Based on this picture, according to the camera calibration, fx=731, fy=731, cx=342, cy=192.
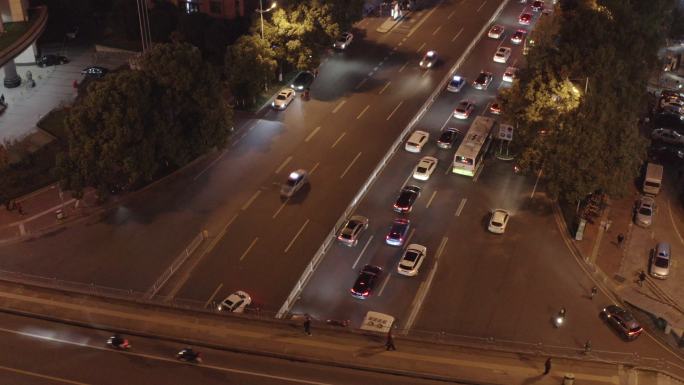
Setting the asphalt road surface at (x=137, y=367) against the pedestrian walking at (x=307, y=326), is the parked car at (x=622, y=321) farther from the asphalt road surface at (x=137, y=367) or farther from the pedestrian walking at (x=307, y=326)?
the pedestrian walking at (x=307, y=326)

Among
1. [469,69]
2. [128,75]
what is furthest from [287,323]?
[469,69]

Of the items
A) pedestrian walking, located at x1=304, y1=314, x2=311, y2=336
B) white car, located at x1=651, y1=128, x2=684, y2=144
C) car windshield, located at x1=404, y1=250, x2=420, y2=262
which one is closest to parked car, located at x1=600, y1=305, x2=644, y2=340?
car windshield, located at x1=404, y1=250, x2=420, y2=262

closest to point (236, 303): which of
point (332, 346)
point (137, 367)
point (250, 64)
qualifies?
point (137, 367)

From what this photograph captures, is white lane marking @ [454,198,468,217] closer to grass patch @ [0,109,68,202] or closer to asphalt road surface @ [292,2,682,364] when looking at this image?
asphalt road surface @ [292,2,682,364]

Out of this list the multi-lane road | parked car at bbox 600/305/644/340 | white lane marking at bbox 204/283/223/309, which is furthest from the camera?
the multi-lane road

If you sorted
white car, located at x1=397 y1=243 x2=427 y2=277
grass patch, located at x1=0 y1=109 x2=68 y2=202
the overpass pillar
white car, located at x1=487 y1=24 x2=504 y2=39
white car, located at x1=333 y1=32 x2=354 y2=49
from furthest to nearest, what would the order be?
white car, located at x1=487 y1=24 x2=504 y2=39, white car, located at x1=333 y1=32 x2=354 y2=49, the overpass pillar, grass patch, located at x1=0 y1=109 x2=68 y2=202, white car, located at x1=397 y1=243 x2=427 y2=277

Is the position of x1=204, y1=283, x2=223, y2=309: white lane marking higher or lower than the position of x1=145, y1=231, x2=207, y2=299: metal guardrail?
lower
